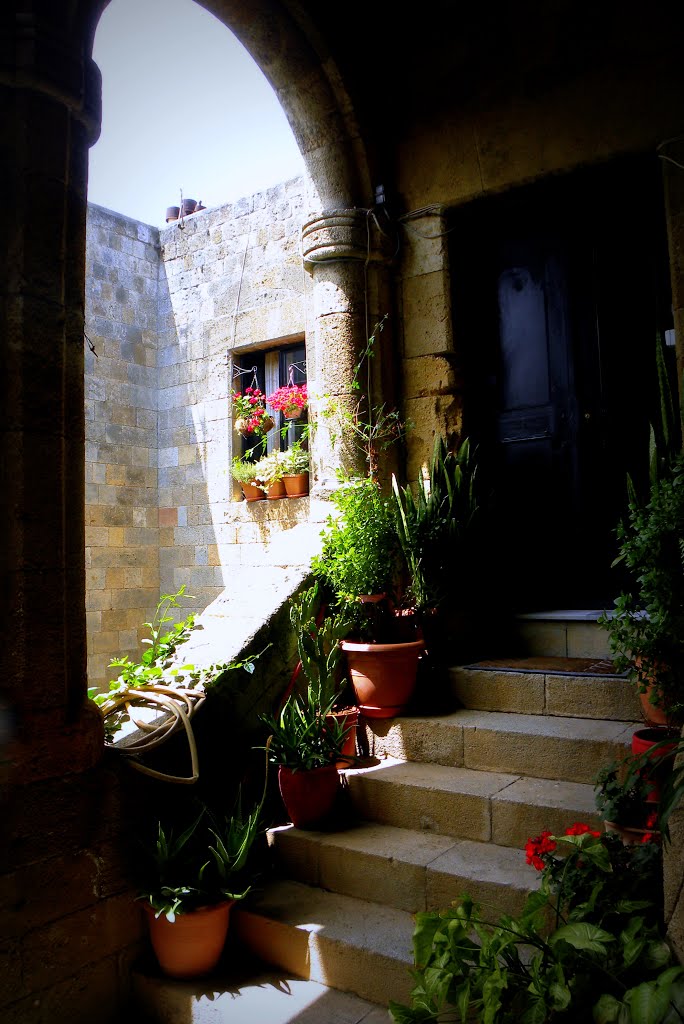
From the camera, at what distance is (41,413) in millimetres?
2459

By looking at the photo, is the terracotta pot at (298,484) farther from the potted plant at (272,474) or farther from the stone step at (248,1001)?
the stone step at (248,1001)

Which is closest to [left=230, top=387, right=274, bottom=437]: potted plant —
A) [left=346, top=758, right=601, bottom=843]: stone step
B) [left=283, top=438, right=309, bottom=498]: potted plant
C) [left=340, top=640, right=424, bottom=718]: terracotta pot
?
[left=283, top=438, right=309, bottom=498]: potted plant

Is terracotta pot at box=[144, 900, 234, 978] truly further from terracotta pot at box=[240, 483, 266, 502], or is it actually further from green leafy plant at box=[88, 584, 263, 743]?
terracotta pot at box=[240, 483, 266, 502]

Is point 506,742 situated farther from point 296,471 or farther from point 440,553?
point 296,471

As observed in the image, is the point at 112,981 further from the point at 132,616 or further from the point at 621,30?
the point at 132,616

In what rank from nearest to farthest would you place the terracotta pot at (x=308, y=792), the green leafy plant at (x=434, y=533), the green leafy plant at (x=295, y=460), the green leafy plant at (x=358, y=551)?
the terracotta pot at (x=308, y=792) → the green leafy plant at (x=358, y=551) → the green leafy plant at (x=434, y=533) → the green leafy plant at (x=295, y=460)

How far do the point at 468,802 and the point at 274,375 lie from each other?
15.4 ft

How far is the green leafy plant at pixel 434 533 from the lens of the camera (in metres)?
3.64

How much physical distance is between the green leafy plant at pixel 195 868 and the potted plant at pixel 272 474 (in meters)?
3.78

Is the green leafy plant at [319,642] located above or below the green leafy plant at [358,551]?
below

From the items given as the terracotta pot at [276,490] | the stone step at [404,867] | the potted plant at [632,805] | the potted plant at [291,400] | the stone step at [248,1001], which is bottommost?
the stone step at [248,1001]

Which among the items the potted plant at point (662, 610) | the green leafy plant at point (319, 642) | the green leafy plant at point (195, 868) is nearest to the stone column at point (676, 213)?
the potted plant at point (662, 610)

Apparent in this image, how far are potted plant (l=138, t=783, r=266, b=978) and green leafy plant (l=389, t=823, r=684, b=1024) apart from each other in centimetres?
79

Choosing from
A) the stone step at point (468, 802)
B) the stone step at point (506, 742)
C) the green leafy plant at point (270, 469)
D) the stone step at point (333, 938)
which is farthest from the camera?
the green leafy plant at point (270, 469)
